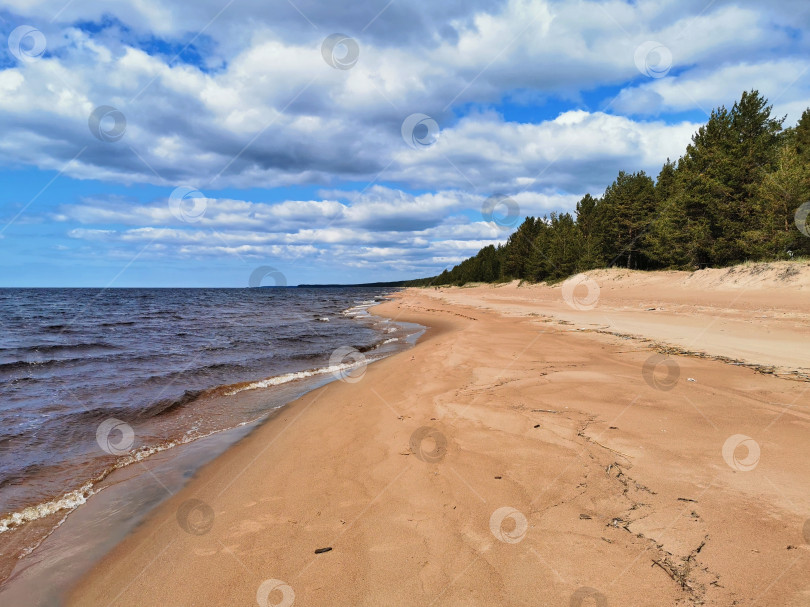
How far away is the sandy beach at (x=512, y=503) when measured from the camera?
124 inches

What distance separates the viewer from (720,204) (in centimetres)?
3316

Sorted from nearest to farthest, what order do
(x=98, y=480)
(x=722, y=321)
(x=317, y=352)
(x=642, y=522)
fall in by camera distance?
(x=642, y=522)
(x=98, y=480)
(x=722, y=321)
(x=317, y=352)

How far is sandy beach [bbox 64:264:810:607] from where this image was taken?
3.16m

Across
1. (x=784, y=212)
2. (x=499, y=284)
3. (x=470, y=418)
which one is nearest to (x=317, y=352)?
(x=470, y=418)

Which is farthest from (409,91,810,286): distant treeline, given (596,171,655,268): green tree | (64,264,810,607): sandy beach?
(64,264,810,607): sandy beach

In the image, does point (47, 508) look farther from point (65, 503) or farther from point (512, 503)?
point (512, 503)

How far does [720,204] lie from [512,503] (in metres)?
40.0

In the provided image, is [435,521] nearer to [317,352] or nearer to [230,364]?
[230,364]

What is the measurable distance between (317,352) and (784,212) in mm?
34182

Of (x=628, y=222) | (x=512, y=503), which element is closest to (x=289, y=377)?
(x=512, y=503)

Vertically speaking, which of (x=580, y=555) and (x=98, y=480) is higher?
(x=580, y=555)

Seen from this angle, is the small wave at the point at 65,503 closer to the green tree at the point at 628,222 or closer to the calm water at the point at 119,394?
the calm water at the point at 119,394

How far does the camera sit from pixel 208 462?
7.42m

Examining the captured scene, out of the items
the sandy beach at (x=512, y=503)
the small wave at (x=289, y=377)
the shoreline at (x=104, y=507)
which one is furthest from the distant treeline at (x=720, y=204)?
the shoreline at (x=104, y=507)
